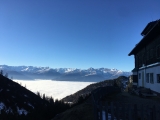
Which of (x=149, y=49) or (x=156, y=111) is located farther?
(x=149, y=49)

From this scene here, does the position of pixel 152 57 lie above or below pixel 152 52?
below

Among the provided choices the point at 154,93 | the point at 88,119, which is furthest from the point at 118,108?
the point at 154,93

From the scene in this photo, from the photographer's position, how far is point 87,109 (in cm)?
1298

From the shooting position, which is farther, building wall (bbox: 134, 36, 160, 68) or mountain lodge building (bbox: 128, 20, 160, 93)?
building wall (bbox: 134, 36, 160, 68)

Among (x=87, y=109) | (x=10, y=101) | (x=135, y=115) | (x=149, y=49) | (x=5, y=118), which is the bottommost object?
(x=10, y=101)

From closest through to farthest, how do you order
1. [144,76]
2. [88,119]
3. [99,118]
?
[99,118] → [88,119] → [144,76]

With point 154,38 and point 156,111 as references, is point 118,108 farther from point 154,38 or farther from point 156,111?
point 154,38

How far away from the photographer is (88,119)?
10.9m

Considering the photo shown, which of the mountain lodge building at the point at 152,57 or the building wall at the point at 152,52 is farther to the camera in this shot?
the building wall at the point at 152,52

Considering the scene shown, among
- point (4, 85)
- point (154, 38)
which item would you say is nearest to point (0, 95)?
Result: point (4, 85)

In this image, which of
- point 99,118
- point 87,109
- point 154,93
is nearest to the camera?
point 99,118

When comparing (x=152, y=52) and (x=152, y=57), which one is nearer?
(x=152, y=57)

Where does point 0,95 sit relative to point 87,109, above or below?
below

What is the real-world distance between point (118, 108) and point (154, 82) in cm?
1779
